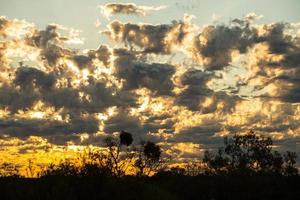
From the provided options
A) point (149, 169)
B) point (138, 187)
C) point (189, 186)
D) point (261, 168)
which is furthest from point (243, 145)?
point (138, 187)

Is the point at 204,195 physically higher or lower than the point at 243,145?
lower

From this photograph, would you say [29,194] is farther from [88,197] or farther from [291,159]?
[291,159]

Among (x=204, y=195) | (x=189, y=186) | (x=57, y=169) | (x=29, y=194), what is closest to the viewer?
(x=29, y=194)

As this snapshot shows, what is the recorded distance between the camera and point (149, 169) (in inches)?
4523

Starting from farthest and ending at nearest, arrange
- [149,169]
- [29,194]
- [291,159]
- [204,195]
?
1. [291,159]
2. [149,169]
3. [204,195]
4. [29,194]


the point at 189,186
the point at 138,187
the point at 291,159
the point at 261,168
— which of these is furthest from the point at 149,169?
the point at 138,187

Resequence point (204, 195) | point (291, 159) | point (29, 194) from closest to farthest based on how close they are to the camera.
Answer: point (29, 194)
point (204, 195)
point (291, 159)

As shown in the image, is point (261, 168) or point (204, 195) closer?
point (204, 195)

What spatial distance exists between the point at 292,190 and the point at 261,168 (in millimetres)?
69001

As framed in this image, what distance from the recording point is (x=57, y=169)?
25.0 m

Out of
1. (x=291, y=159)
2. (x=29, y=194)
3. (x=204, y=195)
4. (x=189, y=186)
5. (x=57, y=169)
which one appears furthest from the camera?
(x=291, y=159)

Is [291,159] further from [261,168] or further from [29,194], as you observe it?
[29,194]

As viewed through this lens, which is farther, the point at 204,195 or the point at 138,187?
the point at 204,195

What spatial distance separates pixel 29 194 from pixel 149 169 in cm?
9282
